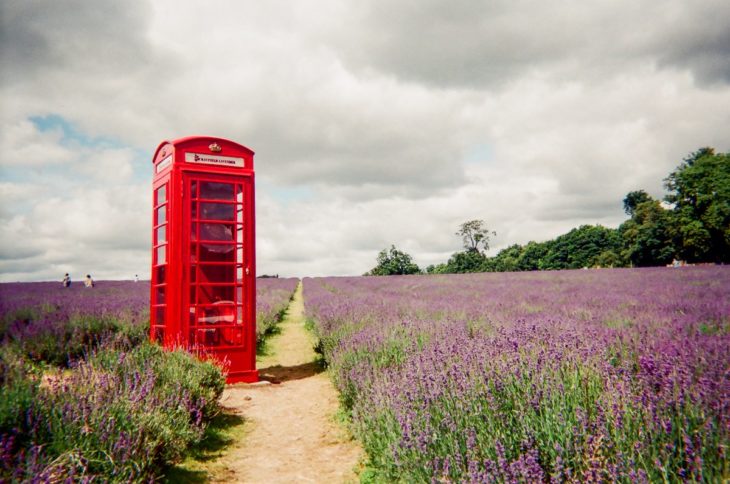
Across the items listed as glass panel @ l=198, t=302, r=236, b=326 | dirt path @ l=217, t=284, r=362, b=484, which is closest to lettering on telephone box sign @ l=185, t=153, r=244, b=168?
glass panel @ l=198, t=302, r=236, b=326

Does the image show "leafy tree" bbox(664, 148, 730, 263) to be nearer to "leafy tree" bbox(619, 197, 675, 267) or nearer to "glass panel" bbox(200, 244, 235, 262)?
"leafy tree" bbox(619, 197, 675, 267)

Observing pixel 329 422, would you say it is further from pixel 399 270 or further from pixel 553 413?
pixel 399 270

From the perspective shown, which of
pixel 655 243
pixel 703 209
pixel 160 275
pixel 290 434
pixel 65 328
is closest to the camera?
pixel 290 434

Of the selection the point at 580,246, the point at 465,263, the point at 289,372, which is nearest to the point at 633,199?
the point at 580,246

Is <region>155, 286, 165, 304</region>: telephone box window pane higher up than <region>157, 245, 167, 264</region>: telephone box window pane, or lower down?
lower down

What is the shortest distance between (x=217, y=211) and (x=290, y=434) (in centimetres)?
300

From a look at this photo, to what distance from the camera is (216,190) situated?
5707 millimetres

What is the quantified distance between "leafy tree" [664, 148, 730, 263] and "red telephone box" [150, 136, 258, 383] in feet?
127

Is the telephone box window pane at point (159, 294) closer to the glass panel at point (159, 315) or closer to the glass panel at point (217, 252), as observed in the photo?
the glass panel at point (159, 315)

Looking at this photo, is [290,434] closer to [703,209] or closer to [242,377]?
[242,377]

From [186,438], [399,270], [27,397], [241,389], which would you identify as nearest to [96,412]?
[27,397]

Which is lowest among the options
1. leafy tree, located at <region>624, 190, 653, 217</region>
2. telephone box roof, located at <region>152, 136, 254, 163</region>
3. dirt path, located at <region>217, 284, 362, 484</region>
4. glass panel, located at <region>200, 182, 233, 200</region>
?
dirt path, located at <region>217, 284, 362, 484</region>

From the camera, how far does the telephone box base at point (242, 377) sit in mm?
5715

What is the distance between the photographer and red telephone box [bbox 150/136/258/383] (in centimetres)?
538
